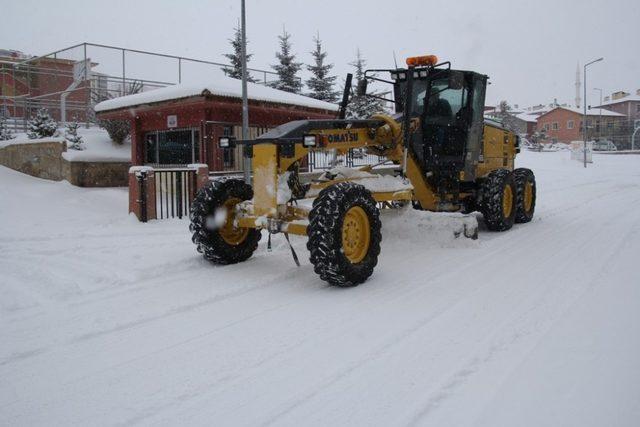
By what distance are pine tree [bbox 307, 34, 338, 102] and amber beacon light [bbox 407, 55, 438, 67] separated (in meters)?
21.6

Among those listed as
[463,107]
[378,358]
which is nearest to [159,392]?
[378,358]

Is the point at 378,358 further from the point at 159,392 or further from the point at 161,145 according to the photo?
the point at 161,145

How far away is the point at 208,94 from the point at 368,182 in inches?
313

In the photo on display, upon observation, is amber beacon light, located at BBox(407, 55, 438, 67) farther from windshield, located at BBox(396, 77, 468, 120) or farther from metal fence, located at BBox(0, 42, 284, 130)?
metal fence, located at BBox(0, 42, 284, 130)

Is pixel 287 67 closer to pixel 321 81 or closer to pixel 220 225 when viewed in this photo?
pixel 321 81

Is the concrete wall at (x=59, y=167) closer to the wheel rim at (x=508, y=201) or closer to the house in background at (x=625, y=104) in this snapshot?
the wheel rim at (x=508, y=201)

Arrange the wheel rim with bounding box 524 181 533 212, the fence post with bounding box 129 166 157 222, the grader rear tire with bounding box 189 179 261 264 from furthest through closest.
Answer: the wheel rim with bounding box 524 181 533 212 < the fence post with bounding box 129 166 157 222 < the grader rear tire with bounding box 189 179 261 264

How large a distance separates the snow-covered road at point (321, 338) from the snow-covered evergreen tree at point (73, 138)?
1134cm

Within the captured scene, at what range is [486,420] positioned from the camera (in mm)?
2717

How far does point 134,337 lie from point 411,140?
17.4 ft

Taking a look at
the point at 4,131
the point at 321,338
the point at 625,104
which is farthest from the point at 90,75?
the point at 625,104

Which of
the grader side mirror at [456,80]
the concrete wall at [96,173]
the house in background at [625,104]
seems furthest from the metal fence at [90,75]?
the house in background at [625,104]


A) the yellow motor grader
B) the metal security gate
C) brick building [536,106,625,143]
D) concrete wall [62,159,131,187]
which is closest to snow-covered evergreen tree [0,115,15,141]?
concrete wall [62,159,131,187]

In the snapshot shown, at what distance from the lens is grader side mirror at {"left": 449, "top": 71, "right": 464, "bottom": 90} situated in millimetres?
7500
